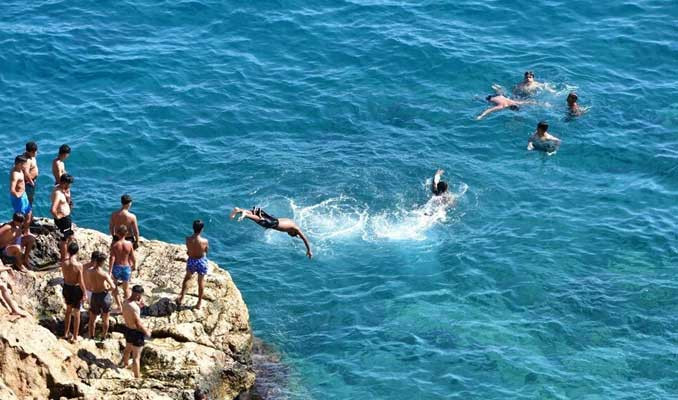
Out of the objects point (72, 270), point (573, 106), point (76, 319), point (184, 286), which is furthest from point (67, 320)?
point (573, 106)

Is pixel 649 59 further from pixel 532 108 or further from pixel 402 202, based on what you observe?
pixel 402 202

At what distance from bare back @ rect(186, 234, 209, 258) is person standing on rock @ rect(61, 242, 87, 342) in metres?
2.75

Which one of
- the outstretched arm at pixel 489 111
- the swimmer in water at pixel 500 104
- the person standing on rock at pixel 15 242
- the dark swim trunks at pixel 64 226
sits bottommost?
the person standing on rock at pixel 15 242

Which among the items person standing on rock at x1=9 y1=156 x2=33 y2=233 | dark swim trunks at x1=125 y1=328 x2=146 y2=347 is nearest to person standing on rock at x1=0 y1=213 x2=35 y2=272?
person standing on rock at x1=9 y1=156 x2=33 y2=233

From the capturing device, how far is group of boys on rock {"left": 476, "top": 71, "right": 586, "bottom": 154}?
115 feet

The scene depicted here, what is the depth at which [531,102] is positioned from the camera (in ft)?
124

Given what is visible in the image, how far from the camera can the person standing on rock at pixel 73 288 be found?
72.3ft

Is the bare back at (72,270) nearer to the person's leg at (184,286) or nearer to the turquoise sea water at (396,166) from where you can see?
the person's leg at (184,286)

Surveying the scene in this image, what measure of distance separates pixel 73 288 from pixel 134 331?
5.50ft

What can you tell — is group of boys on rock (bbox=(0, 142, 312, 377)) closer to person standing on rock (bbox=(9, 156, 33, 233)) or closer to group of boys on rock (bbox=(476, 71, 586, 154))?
person standing on rock (bbox=(9, 156, 33, 233))

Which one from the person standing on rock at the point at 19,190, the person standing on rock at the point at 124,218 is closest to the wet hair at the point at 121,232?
the person standing on rock at the point at 124,218

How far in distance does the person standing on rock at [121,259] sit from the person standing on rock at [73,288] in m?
1.07

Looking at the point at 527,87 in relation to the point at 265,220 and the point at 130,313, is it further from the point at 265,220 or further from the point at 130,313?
the point at 130,313

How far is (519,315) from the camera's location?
28.0 metres
